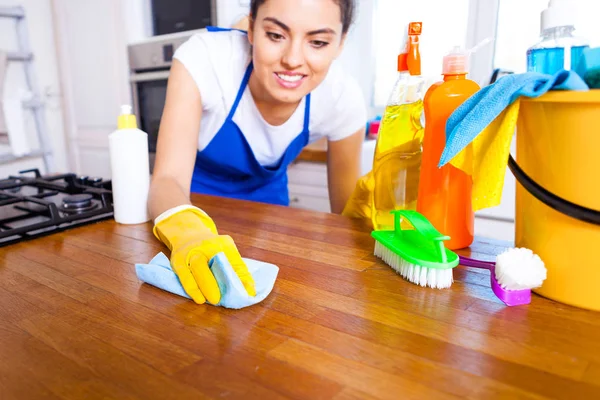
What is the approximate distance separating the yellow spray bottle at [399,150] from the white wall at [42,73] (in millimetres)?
2666

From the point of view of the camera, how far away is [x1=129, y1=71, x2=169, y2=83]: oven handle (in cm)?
219

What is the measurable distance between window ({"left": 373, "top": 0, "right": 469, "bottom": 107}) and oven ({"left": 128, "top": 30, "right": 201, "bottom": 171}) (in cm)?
100

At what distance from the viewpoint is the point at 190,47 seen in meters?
0.99

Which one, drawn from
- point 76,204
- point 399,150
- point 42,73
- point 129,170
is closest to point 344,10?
point 399,150

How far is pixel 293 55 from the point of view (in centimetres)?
88

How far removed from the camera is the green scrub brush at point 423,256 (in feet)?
1.64

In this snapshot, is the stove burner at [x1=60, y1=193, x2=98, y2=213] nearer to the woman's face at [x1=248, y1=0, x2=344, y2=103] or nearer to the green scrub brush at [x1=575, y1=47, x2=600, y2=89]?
the woman's face at [x1=248, y1=0, x2=344, y2=103]

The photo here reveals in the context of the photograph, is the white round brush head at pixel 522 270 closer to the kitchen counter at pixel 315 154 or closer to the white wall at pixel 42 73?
the kitchen counter at pixel 315 154

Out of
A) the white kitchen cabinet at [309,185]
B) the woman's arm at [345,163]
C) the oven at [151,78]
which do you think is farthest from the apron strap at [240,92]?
the oven at [151,78]

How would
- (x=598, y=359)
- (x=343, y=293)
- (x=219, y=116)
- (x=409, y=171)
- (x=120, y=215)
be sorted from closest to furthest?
(x=598, y=359) < (x=343, y=293) < (x=409, y=171) < (x=120, y=215) < (x=219, y=116)

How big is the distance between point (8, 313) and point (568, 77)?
1.96 ft

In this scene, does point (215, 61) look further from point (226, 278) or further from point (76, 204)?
point (226, 278)

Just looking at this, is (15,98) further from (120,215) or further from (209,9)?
(120,215)

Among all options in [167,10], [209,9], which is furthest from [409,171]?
[167,10]
